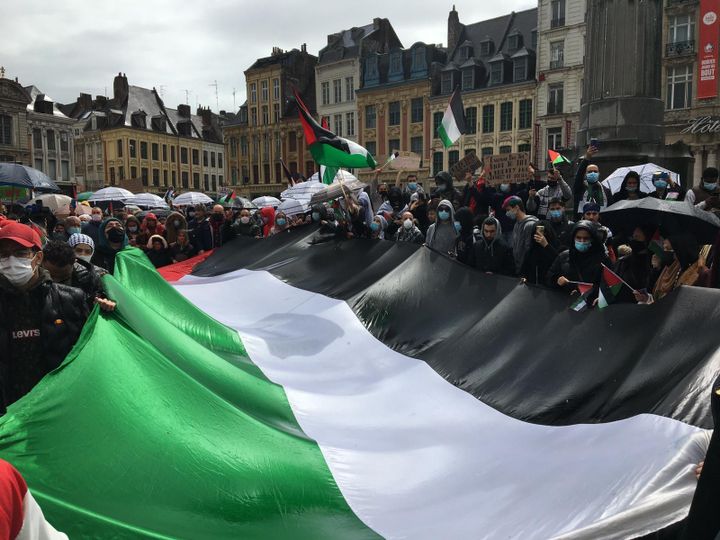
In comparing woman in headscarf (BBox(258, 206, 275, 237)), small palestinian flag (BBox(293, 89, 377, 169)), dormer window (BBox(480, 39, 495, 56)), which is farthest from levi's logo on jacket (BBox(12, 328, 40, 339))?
dormer window (BBox(480, 39, 495, 56))

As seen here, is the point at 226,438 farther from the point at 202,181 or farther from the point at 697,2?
the point at 202,181

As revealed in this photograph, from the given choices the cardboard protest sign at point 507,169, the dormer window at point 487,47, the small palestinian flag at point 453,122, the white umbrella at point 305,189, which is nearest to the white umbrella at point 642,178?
the cardboard protest sign at point 507,169

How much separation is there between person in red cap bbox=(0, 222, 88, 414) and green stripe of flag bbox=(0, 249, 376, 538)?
21 centimetres

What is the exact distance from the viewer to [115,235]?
7.55 m

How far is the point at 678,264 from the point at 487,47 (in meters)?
42.4

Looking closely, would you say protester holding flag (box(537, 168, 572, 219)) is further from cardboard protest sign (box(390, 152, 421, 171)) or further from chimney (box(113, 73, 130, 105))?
chimney (box(113, 73, 130, 105))

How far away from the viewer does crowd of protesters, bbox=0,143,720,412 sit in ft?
12.5

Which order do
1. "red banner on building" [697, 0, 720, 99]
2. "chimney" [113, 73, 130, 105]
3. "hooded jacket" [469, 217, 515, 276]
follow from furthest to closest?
"chimney" [113, 73, 130, 105] → "red banner on building" [697, 0, 720, 99] → "hooded jacket" [469, 217, 515, 276]

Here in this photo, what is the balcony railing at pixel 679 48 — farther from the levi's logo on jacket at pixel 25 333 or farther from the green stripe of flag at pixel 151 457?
the levi's logo on jacket at pixel 25 333

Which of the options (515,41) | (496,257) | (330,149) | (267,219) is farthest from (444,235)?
(515,41)

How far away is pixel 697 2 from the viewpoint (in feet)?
105

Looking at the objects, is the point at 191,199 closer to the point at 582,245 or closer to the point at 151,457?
the point at 582,245

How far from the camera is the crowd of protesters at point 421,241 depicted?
3816 mm

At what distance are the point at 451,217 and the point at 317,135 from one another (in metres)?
2.64
